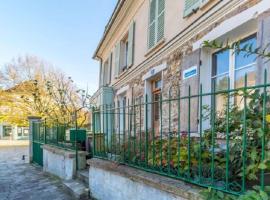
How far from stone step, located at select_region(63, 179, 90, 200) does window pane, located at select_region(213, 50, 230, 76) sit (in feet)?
11.4

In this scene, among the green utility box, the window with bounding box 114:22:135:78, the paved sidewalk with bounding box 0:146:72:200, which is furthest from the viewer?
the window with bounding box 114:22:135:78

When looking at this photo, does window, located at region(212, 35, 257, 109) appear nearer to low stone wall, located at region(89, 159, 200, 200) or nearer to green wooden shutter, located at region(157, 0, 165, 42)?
low stone wall, located at region(89, 159, 200, 200)

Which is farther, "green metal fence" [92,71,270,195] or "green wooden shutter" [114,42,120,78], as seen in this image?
"green wooden shutter" [114,42,120,78]

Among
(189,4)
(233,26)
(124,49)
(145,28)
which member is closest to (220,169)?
(233,26)

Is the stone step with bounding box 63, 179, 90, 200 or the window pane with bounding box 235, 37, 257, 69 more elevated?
the window pane with bounding box 235, 37, 257, 69

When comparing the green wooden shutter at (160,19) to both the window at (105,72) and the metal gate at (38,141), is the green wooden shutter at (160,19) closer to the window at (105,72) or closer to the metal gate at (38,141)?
the metal gate at (38,141)

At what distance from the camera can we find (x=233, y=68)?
14.3 ft

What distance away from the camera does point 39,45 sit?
73.0ft

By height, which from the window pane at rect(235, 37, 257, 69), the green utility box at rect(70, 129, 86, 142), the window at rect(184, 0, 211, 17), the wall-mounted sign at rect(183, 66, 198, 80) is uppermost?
the window at rect(184, 0, 211, 17)

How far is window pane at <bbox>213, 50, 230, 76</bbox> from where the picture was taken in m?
4.57

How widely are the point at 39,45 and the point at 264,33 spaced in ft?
71.7

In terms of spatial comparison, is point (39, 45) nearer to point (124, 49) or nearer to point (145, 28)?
point (124, 49)

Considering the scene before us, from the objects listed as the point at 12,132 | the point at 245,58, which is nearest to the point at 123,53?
the point at 245,58

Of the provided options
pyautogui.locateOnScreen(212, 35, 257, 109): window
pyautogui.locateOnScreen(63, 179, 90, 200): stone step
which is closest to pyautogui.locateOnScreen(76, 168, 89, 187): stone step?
pyautogui.locateOnScreen(63, 179, 90, 200): stone step
